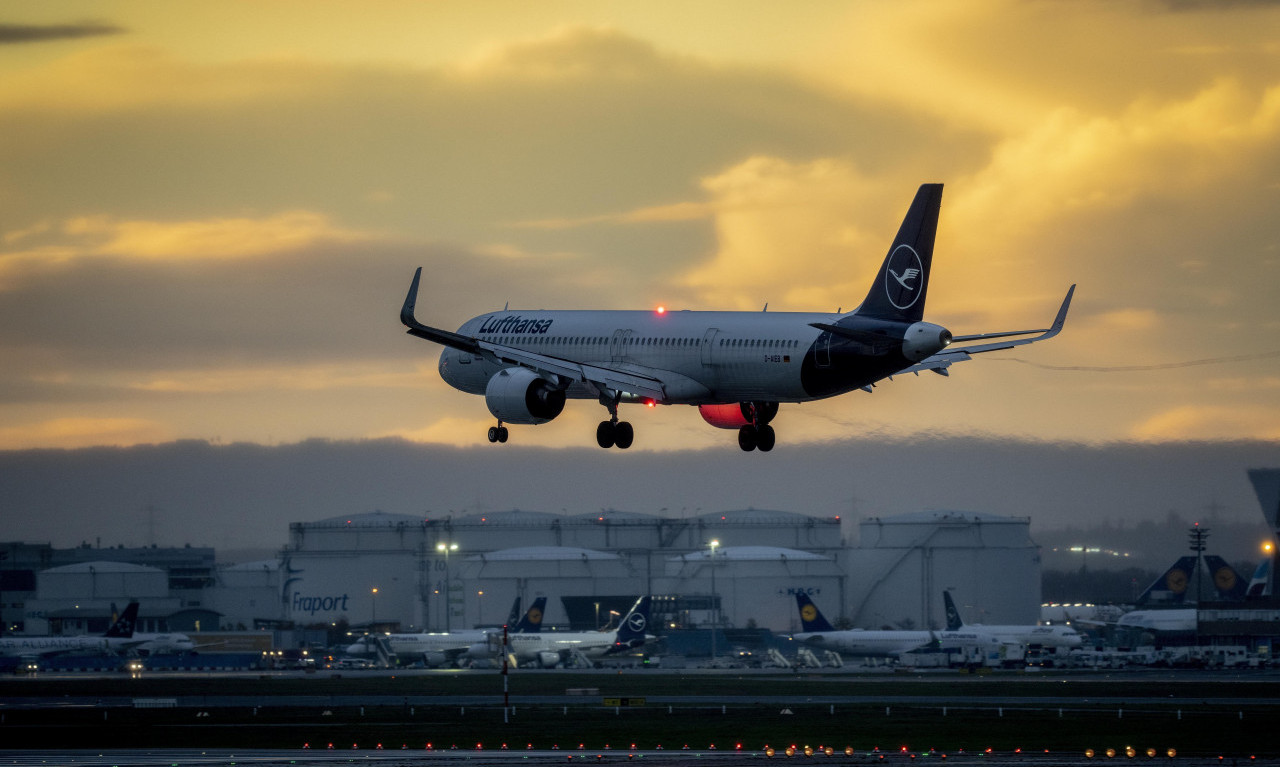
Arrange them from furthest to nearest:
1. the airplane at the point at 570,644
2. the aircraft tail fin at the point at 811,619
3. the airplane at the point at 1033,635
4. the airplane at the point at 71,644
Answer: the airplane at the point at 71,644 < the aircraft tail fin at the point at 811,619 < the airplane at the point at 1033,635 < the airplane at the point at 570,644

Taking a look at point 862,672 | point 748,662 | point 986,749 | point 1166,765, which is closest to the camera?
point 1166,765

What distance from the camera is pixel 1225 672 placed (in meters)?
136

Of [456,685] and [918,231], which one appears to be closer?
[918,231]

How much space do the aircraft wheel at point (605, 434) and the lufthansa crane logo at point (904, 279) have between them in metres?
13.5

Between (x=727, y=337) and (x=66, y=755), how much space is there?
3870 cm

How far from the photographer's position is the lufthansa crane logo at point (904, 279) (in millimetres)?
57781

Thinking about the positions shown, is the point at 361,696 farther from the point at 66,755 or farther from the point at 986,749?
the point at 986,749

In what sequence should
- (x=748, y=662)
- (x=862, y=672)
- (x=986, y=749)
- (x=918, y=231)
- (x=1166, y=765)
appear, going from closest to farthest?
(x=918, y=231) < (x=1166, y=765) < (x=986, y=749) < (x=862, y=672) < (x=748, y=662)

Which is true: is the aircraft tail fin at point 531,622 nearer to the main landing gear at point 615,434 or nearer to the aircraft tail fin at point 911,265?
the main landing gear at point 615,434

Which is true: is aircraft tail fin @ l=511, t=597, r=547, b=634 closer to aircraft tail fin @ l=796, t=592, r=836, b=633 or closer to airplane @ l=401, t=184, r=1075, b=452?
aircraft tail fin @ l=796, t=592, r=836, b=633

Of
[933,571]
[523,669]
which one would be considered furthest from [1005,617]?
[523,669]

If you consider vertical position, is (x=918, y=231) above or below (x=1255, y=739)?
above

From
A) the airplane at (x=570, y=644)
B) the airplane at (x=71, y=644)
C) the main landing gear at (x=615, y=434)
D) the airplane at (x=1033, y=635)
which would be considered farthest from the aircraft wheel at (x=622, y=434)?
the airplane at (x=71, y=644)

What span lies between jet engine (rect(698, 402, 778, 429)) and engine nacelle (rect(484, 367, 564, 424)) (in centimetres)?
608
